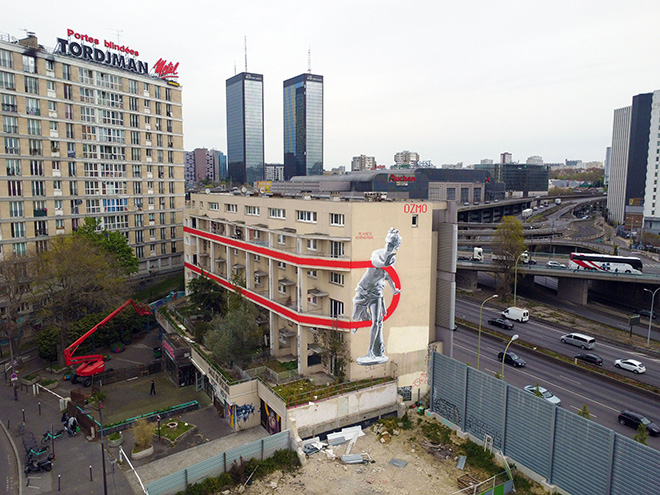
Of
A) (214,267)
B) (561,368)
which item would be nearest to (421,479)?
(561,368)

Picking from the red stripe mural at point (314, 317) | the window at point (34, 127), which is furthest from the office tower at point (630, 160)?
the window at point (34, 127)

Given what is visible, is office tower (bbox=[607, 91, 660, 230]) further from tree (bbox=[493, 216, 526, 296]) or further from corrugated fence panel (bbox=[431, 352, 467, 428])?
corrugated fence panel (bbox=[431, 352, 467, 428])

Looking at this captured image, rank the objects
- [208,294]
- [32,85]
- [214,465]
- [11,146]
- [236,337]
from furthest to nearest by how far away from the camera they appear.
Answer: [32,85], [11,146], [208,294], [236,337], [214,465]

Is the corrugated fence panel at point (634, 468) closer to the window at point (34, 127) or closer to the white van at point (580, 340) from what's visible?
the white van at point (580, 340)

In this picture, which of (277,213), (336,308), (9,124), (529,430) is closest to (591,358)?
(529,430)

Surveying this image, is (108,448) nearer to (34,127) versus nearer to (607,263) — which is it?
(34,127)

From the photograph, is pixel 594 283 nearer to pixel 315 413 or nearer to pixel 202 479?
pixel 315 413

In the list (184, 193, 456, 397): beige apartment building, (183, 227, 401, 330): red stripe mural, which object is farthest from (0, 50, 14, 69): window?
(183, 227, 401, 330): red stripe mural
